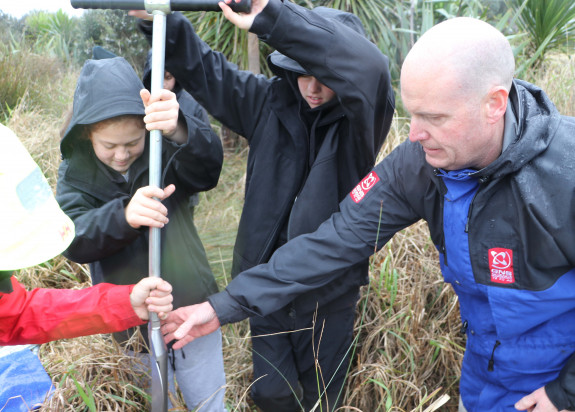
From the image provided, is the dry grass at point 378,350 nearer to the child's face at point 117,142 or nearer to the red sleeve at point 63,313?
the red sleeve at point 63,313

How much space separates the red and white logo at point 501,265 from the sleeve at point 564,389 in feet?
1.07

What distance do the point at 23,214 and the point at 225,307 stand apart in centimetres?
107

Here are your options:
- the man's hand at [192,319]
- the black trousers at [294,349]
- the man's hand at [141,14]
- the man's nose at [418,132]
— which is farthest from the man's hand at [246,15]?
the black trousers at [294,349]

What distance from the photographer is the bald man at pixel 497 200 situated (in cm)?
156

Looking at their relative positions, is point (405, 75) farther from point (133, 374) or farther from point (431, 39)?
point (133, 374)

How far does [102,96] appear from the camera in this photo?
6.76 feet

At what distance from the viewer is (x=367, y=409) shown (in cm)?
276

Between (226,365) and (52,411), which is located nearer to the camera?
(52,411)

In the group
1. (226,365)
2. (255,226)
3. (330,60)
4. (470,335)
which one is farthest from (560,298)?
(226,365)

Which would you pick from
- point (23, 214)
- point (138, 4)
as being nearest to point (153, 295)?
point (23, 214)

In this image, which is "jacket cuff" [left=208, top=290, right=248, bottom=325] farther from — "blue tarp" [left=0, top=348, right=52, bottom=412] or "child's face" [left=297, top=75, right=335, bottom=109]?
"child's face" [left=297, top=75, right=335, bottom=109]

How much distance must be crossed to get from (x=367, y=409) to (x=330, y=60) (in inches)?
70.6

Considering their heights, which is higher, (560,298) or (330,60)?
(330,60)

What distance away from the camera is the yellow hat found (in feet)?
3.69
